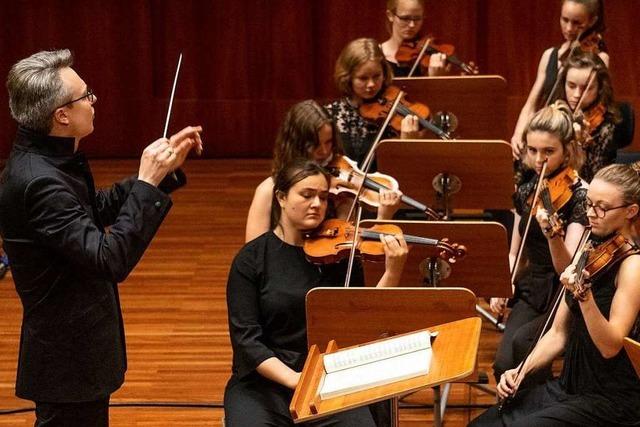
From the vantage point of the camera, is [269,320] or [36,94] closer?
[36,94]

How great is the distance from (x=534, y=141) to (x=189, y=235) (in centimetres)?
249

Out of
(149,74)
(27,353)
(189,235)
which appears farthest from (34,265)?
(149,74)

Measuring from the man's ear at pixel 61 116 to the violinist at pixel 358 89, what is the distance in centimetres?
197

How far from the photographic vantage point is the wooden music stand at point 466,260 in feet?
10.6

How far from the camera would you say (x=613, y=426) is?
2848 mm

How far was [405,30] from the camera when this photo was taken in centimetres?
499

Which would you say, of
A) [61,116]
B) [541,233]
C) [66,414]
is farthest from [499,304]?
[61,116]

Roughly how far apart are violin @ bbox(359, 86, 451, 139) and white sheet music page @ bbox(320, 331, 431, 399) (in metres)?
1.93

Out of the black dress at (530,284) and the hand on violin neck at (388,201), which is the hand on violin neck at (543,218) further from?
the hand on violin neck at (388,201)

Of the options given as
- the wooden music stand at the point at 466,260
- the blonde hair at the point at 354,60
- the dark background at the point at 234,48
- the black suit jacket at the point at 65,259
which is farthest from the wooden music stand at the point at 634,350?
the dark background at the point at 234,48

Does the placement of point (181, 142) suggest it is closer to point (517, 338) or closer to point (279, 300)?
point (279, 300)

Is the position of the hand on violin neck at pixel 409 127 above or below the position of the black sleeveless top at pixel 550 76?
below

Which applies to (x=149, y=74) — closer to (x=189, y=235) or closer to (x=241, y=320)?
(x=189, y=235)

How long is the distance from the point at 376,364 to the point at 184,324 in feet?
7.24
